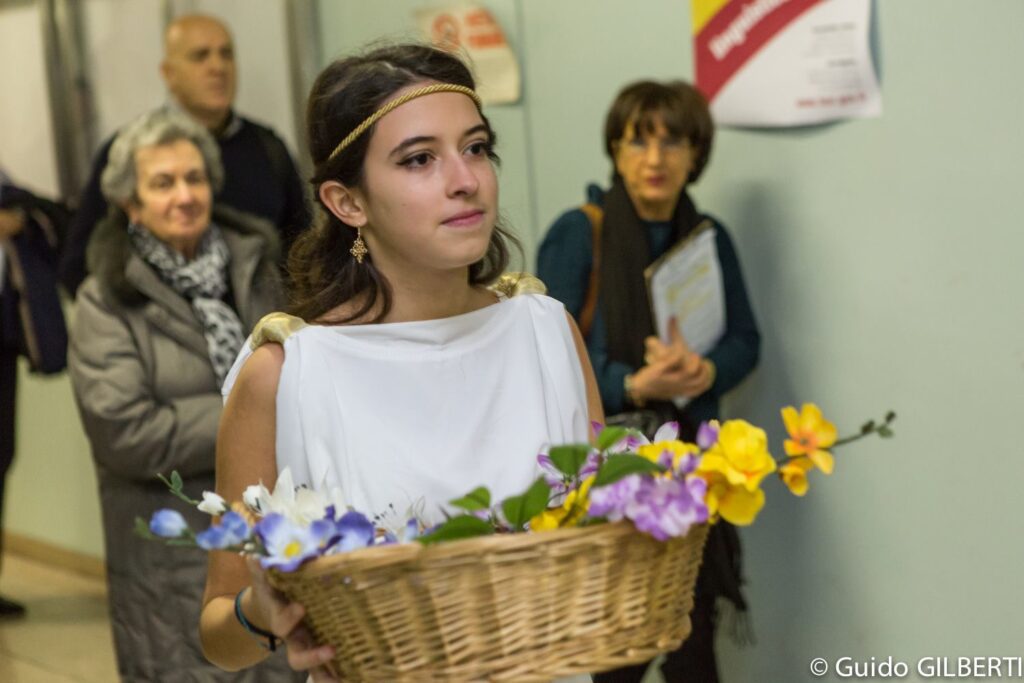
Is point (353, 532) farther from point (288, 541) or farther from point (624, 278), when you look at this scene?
point (624, 278)

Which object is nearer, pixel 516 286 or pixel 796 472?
pixel 796 472

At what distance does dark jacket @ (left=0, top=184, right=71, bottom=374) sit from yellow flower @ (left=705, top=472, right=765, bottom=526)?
403 centimetres

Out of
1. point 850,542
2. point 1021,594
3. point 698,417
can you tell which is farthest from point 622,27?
point 1021,594

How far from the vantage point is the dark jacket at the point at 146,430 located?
11.5ft

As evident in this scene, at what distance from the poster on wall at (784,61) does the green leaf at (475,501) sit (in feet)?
7.51

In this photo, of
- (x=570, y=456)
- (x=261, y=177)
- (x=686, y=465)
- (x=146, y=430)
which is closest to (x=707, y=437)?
(x=686, y=465)

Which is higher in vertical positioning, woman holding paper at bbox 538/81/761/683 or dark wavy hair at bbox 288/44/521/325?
dark wavy hair at bbox 288/44/521/325

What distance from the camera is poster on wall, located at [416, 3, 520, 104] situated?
14.7 ft

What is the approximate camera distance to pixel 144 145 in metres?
3.76

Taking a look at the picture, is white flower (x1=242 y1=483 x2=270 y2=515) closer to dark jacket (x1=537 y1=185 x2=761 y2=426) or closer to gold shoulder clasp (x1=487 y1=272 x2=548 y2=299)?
gold shoulder clasp (x1=487 y1=272 x2=548 y2=299)

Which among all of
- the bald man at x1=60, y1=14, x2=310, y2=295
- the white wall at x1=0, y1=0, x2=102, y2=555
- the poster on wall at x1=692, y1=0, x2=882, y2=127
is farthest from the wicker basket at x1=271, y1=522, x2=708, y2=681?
the white wall at x1=0, y1=0, x2=102, y2=555

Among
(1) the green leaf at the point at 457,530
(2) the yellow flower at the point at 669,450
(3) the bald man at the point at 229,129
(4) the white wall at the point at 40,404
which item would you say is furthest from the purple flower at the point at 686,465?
(4) the white wall at the point at 40,404

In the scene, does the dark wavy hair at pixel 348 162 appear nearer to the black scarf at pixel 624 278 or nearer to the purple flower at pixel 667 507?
the purple flower at pixel 667 507

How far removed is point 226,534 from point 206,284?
2.24 metres
